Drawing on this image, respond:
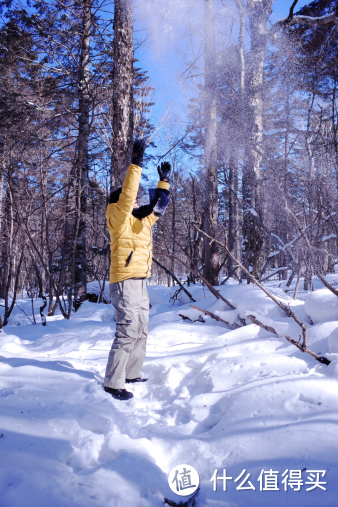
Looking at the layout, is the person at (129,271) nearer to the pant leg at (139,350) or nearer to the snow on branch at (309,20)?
the pant leg at (139,350)

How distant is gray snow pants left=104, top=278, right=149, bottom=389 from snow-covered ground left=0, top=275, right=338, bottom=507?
0.56ft

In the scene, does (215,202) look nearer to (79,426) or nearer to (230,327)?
(230,327)

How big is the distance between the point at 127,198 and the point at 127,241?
37 centimetres

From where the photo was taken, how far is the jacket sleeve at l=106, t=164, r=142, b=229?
211 cm

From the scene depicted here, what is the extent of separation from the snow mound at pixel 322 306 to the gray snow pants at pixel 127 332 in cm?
163

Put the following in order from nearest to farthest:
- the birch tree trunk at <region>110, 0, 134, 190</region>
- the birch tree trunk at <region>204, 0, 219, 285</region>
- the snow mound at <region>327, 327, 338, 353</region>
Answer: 1. the snow mound at <region>327, 327, 338, 353</region>
2. the birch tree trunk at <region>110, 0, 134, 190</region>
3. the birch tree trunk at <region>204, 0, 219, 285</region>

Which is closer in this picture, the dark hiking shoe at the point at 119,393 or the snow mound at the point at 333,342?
the snow mound at the point at 333,342

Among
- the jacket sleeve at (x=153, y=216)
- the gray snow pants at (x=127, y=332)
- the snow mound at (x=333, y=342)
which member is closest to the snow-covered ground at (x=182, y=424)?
the snow mound at (x=333, y=342)

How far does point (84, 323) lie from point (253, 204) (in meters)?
4.06

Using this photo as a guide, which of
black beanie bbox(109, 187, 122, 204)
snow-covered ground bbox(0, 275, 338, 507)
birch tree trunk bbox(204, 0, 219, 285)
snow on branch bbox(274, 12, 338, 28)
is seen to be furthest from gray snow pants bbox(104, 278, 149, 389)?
snow on branch bbox(274, 12, 338, 28)

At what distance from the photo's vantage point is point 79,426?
154 centimetres

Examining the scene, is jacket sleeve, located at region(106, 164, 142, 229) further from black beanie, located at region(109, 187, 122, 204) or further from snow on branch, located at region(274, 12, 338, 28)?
snow on branch, located at region(274, 12, 338, 28)

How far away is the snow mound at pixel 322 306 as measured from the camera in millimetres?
2553

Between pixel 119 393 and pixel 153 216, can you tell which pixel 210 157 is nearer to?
pixel 153 216
